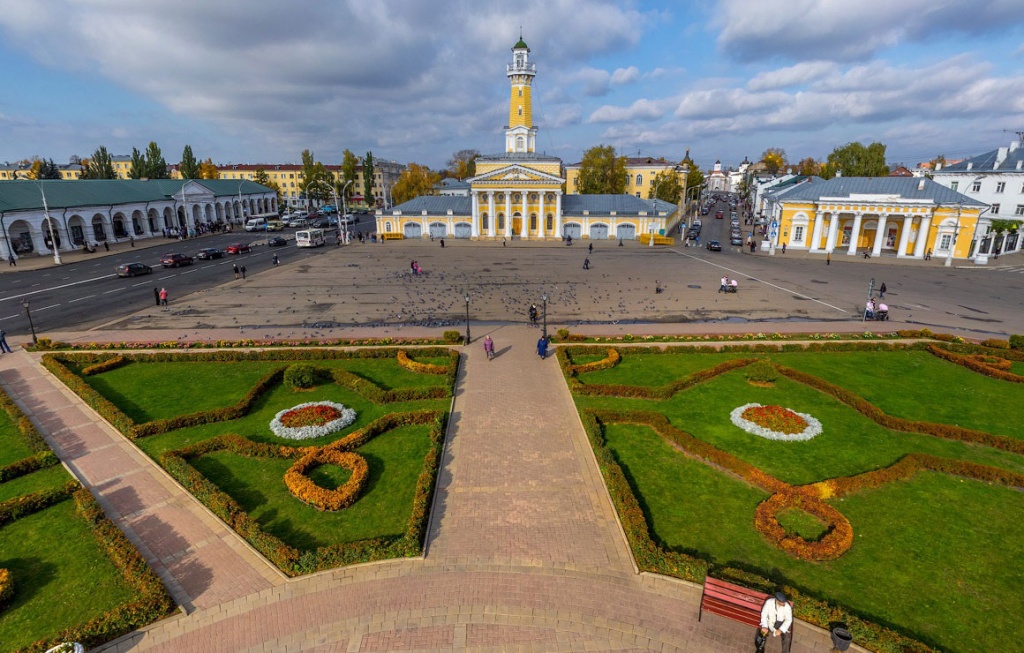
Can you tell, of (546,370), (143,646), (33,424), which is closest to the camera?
(143,646)

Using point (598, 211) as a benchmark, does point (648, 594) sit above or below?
below

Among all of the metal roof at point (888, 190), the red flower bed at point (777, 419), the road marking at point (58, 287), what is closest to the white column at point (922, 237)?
the metal roof at point (888, 190)

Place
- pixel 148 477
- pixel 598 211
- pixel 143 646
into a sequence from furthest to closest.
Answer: pixel 598 211, pixel 148 477, pixel 143 646

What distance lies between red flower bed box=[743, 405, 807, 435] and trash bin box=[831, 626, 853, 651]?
337 inches

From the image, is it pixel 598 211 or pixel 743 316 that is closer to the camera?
pixel 743 316

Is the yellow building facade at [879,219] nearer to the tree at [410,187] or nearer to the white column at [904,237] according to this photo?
the white column at [904,237]

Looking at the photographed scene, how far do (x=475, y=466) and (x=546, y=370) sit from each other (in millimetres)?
8252

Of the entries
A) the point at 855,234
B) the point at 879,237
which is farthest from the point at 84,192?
the point at 879,237

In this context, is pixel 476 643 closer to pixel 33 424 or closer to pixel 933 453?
pixel 933 453

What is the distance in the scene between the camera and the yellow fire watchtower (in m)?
76.1

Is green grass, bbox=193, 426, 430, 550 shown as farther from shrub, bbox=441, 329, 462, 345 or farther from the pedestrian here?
shrub, bbox=441, 329, 462, 345

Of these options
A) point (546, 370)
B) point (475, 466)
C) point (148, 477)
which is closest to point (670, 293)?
point (546, 370)

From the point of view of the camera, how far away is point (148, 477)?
14.9m

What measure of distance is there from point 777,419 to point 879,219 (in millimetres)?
52775
